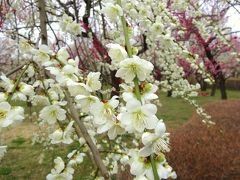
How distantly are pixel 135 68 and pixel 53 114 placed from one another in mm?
651

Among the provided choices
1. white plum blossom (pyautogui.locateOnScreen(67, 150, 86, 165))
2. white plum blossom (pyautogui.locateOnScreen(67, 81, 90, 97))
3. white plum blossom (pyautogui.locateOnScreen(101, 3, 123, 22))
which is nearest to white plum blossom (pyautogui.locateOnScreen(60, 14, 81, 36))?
white plum blossom (pyautogui.locateOnScreen(67, 150, 86, 165))

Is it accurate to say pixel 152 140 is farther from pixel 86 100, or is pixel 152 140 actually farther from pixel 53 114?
pixel 53 114

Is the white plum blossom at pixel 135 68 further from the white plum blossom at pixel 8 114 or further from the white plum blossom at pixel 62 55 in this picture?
the white plum blossom at pixel 62 55

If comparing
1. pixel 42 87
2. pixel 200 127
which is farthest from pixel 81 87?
pixel 200 127

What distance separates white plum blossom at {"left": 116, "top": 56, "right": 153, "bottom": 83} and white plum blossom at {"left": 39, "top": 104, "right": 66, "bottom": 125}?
1.89ft

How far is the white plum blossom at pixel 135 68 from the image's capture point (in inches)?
47.0

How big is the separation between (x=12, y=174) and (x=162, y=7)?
4504 millimetres

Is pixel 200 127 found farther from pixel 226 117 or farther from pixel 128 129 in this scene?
pixel 128 129

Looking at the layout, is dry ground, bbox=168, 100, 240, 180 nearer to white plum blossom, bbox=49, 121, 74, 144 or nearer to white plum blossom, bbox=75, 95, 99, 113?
white plum blossom, bbox=49, 121, 74, 144

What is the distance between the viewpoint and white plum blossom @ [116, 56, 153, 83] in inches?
47.0

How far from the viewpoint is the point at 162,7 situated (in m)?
4.20

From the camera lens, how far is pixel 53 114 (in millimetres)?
Result: 1735

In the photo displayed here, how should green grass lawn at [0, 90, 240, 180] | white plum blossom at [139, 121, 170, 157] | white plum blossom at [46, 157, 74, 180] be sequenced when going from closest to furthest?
white plum blossom at [139, 121, 170, 157] → white plum blossom at [46, 157, 74, 180] → green grass lawn at [0, 90, 240, 180]

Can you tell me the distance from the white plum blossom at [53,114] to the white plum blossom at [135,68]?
577 millimetres
